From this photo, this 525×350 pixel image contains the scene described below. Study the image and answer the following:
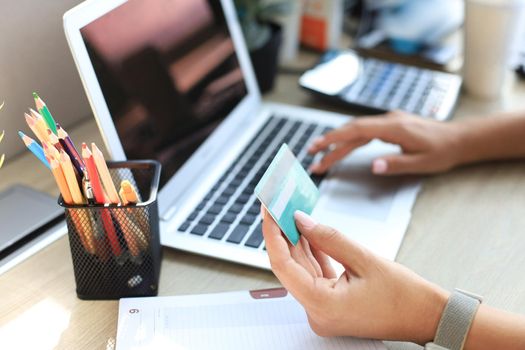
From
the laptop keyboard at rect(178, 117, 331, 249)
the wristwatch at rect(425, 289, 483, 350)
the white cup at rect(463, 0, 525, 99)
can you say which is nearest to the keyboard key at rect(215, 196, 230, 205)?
the laptop keyboard at rect(178, 117, 331, 249)

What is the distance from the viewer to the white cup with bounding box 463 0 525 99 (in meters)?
1.12

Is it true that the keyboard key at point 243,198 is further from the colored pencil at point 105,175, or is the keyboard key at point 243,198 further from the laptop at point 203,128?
the colored pencil at point 105,175

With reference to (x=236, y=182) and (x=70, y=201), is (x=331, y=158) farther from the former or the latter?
(x=70, y=201)

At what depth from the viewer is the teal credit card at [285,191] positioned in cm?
65

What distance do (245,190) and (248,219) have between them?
75 millimetres

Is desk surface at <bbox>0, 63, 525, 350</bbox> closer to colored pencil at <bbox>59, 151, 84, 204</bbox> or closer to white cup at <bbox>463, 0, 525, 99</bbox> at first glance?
colored pencil at <bbox>59, 151, 84, 204</bbox>

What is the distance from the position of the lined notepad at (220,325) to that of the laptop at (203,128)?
0.25ft

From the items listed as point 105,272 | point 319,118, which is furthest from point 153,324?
point 319,118

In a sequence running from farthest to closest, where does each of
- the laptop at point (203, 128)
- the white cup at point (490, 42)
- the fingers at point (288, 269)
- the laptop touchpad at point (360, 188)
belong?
the white cup at point (490, 42), the laptop touchpad at point (360, 188), the laptop at point (203, 128), the fingers at point (288, 269)

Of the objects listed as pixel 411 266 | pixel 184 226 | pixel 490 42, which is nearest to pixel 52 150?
pixel 184 226

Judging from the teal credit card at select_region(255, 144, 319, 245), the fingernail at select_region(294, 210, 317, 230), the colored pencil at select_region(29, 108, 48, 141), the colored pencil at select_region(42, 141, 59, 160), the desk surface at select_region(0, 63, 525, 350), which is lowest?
the desk surface at select_region(0, 63, 525, 350)

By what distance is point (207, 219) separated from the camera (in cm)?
85

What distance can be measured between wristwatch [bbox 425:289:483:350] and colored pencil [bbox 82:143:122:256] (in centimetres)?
35

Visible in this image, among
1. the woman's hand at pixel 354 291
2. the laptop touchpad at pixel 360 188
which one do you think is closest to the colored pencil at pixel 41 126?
the woman's hand at pixel 354 291
